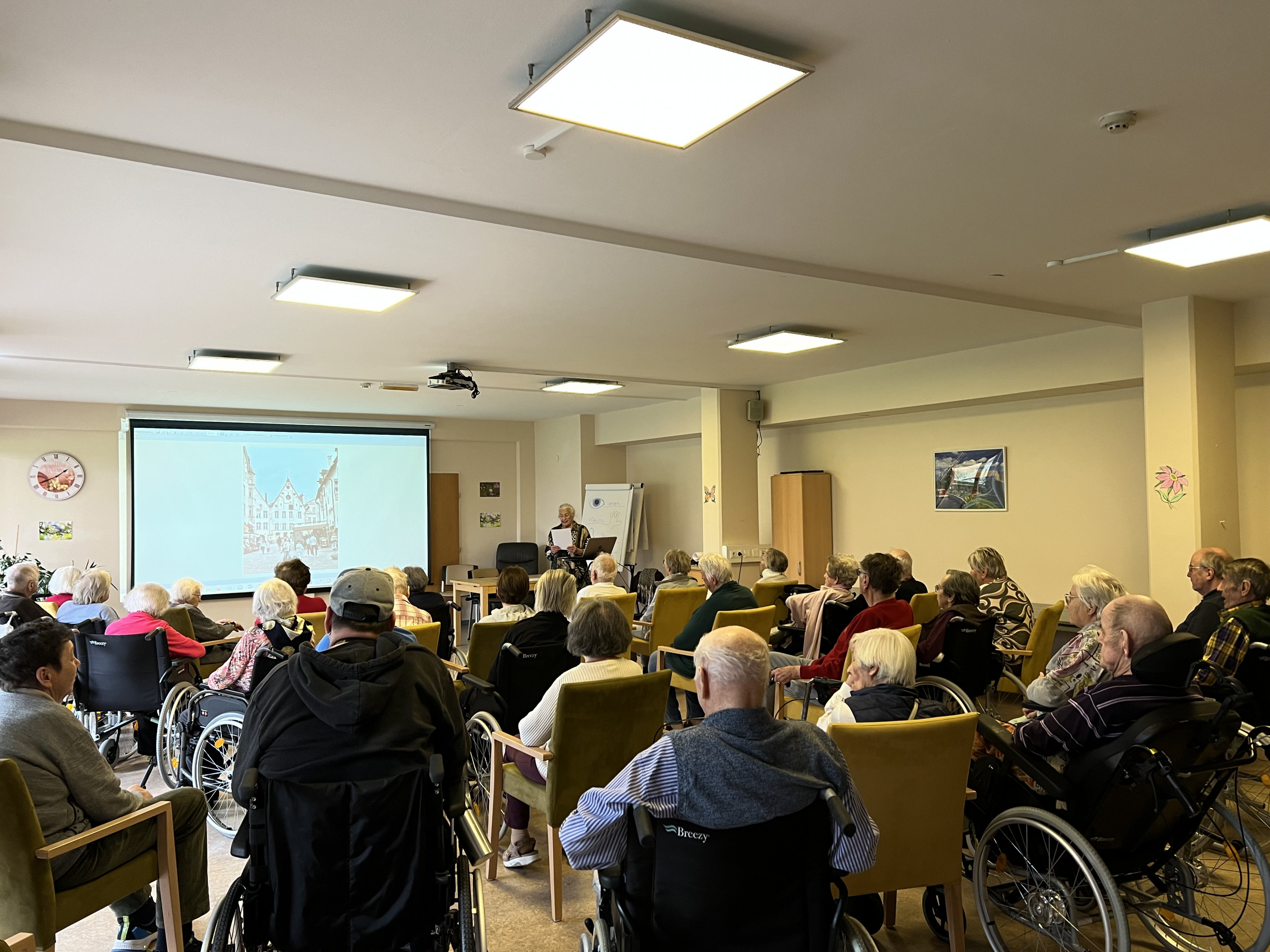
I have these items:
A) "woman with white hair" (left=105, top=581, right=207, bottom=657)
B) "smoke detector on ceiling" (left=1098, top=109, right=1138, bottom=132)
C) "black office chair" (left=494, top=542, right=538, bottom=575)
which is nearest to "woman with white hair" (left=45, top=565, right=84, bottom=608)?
"woman with white hair" (left=105, top=581, right=207, bottom=657)

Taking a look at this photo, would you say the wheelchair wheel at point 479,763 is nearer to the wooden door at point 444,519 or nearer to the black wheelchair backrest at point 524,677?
the black wheelchair backrest at point 524,677

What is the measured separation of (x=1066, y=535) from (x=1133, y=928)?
448cm

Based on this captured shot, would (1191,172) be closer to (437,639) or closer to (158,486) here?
(437,639)

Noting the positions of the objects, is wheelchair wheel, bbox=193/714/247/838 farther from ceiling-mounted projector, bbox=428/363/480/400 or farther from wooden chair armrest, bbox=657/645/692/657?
ceiling-mounted projector, bbox=428/363/480/400

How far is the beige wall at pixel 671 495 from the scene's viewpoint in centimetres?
1113

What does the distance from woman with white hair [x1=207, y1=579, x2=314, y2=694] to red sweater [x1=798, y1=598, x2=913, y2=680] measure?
231 cm

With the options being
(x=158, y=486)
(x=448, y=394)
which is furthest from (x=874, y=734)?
(x=158, y=486)

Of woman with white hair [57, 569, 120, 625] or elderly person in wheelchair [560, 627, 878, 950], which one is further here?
woman with white hair [57, 569, 120, 625]

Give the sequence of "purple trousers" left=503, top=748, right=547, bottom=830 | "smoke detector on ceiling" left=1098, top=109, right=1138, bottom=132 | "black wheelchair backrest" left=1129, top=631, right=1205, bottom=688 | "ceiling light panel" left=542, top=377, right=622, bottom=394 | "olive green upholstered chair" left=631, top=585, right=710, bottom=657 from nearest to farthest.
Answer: "black wheelchair backrest" left=1129, top=631, right=1205, bottom=688 → "smoke detector on ceiling" left=1098, top=109, right=1138, bottom=132 → "purple trousers" left=503, top=748, right=547, bottom=830 → "olive green upholstered chair" left=631, top=585, right=710, bottom=657 → "ceiling light panel" left=542, top=377, right=622, bottom=394

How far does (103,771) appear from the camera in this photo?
Answer: 2400 mm

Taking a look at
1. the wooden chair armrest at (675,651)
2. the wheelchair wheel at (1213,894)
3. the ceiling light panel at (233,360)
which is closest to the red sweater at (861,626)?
the wooden chair armrest at (675,651)

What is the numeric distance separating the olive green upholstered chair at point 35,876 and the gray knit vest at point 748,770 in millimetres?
1547

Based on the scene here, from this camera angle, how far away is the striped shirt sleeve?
1746 mm

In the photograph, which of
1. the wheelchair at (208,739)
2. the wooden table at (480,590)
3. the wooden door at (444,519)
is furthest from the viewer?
the wooden door at (444,519)
